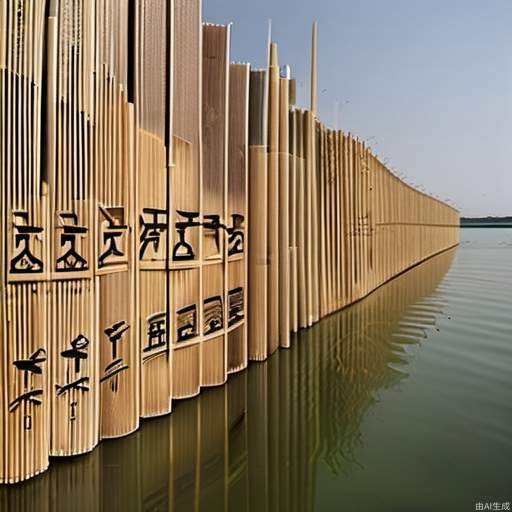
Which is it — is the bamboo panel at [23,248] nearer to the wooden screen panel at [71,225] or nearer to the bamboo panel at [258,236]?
the wooden screen panel at [71,225]

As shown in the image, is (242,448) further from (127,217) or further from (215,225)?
(215,225)

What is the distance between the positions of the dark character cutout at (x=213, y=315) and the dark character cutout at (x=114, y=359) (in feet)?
3.64

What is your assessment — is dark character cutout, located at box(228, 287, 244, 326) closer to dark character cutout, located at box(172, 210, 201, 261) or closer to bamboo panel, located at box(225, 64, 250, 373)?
bamboo panel, located at box(225, 64, 250, 373)

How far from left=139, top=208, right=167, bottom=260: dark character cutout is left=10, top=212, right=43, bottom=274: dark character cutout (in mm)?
1000

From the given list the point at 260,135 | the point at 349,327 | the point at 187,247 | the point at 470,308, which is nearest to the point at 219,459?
the point at 187,247

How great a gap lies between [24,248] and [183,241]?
1.52 metres

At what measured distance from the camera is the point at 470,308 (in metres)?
9.70

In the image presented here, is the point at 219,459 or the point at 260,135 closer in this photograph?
the point at 219,459

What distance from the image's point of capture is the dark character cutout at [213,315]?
186 inches

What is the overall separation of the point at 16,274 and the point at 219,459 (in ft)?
5.88

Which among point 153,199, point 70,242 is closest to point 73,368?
point 70,242

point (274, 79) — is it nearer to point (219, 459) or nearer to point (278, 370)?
point (278, 370)

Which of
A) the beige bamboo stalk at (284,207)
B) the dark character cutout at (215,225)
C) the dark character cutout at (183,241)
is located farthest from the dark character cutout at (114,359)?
the beige bamboo stalk at (284,207)

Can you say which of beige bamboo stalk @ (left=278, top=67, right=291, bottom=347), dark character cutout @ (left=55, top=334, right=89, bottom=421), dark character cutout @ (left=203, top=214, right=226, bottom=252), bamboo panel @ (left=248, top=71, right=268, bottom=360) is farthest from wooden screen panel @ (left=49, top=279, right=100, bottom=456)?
beige bamboo stalk @ (left=278, top=67, right=291, bottom=347)
